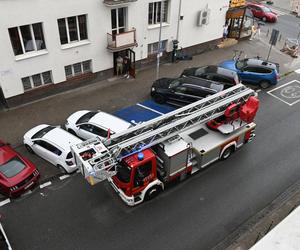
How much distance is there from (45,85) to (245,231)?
13.7 m

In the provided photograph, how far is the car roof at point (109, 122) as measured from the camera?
14.3 m

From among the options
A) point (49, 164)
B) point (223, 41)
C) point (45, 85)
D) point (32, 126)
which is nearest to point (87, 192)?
point (49, 164)

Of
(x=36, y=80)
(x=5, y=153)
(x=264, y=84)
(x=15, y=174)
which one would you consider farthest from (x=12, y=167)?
(x=264, y=84)

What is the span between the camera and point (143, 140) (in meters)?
11.3

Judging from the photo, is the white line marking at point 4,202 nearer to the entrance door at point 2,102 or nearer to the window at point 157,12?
Answer: the entrance door at point 2,102

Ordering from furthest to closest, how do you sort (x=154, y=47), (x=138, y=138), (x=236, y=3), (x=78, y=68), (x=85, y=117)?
(x=236, y=3) → (x=154, y=47) → (x=78, y=68) → (x=85, y=117) → (x=138, y=138)

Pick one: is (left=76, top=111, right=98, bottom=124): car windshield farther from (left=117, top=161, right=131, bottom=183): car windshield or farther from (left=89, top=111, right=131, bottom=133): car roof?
(left=117, top=161, right=131, bottom=183): car windshield

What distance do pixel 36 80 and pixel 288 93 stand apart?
1587 cm

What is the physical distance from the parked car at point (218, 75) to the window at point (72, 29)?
6880 mm

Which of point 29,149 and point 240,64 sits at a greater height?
point 240,64

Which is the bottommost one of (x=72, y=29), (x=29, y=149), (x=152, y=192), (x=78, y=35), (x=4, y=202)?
(x=4, y=202)

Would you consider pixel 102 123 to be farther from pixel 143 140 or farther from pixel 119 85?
pixel 119 85

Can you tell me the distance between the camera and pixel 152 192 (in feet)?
40.9

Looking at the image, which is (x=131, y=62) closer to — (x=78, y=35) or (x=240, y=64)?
(x=78, y=35)
